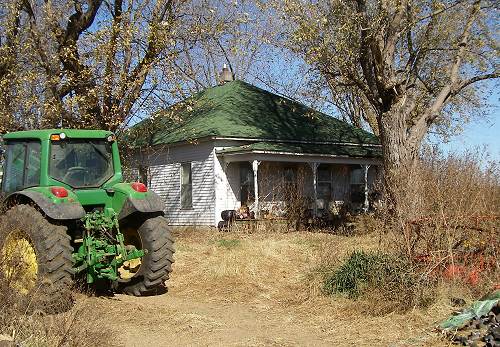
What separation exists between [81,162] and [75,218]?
1327mm

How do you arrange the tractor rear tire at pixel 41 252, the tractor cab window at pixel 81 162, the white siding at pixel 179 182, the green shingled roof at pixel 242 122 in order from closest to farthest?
1. the tractor rear tire at pixel 41 252
2. the tractor cab window at pixel 81 162
3. the white siding at pixel 179 182
4. the green shingled roof at pixel 242 122

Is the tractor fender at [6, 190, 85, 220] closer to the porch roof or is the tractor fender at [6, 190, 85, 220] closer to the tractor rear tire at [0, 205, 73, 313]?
the tractor rear tire at [0, 205, 73, 313]

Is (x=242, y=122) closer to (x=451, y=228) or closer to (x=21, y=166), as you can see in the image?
(x=21, y=166)

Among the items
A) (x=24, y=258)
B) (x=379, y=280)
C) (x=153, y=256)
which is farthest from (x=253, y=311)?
(x=24, y=258)

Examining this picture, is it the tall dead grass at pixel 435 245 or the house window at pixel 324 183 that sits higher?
the house window at pixel 324 183

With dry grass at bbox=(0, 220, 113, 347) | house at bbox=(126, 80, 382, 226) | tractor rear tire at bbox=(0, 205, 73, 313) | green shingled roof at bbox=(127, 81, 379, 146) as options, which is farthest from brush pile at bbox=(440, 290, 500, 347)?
green shingled roof at bbox=(127, 81, 379, 146)

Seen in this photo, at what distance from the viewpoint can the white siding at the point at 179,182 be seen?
20594 millimetres

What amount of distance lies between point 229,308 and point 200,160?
12.2 m

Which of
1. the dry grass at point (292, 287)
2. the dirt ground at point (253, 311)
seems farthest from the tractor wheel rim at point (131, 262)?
the dry grass at point (292, 287)

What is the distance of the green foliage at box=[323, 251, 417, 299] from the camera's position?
Answer: 316 inches

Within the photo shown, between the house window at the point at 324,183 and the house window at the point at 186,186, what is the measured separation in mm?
5158

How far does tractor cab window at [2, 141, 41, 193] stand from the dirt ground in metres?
2.11

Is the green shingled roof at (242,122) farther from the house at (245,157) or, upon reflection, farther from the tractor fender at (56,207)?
the tractor fender at (56,207)

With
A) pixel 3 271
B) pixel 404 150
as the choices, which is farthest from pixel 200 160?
pixel 3 271
